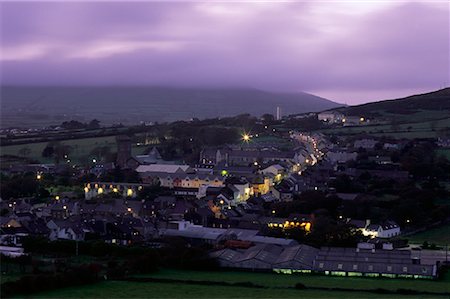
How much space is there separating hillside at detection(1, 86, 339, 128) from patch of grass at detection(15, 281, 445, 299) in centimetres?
6832

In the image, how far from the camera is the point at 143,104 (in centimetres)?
11581

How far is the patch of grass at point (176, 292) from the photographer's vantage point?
48.6ft

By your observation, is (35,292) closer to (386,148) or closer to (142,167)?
(142,167)

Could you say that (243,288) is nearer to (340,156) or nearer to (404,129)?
(340,156)

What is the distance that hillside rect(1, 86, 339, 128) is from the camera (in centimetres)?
9625

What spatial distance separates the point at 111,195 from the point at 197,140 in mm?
17876

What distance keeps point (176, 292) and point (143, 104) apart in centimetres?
10187

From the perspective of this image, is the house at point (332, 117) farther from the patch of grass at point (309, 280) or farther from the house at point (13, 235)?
the patch of grass at point (309, 280)

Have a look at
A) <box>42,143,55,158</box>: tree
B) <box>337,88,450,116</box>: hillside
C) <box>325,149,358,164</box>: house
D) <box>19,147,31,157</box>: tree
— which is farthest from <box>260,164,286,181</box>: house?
<box>337,88,450,116</box>: hillside

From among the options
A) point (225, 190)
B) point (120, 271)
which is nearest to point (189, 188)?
point (225, 190)

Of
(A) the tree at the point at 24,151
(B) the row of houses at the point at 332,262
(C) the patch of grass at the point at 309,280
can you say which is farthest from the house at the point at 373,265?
(A) the tree at the point at 24,151

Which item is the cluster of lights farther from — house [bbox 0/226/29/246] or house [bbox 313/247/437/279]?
house [bbox 0/226/29/246]

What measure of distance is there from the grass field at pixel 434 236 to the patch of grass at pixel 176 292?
8.83 meters

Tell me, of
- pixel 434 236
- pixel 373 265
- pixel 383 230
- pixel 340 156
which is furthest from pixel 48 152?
pixel 373 265
